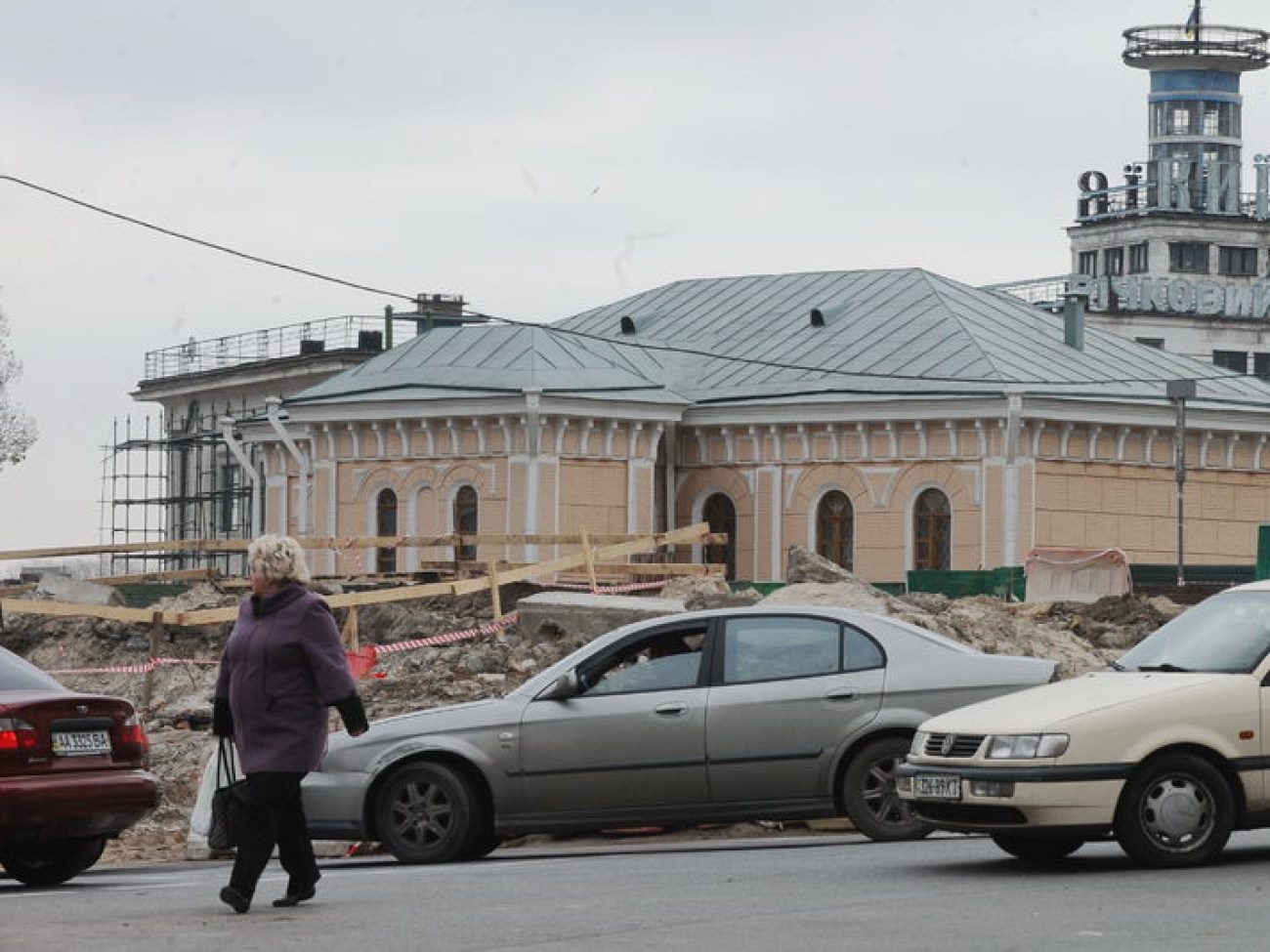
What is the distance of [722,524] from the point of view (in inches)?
2280

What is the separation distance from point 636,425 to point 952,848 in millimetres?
40644

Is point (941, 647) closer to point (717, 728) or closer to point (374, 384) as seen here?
point (717, 728)

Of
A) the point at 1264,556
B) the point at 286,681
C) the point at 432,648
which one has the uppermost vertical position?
the point at 1264,556

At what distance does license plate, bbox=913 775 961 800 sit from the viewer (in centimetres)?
1424

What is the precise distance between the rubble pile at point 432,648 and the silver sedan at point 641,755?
114 inches

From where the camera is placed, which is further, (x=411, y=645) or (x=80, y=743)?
(x=411, y=645)

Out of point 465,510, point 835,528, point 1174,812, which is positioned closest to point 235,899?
point 1174,812

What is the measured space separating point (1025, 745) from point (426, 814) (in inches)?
156

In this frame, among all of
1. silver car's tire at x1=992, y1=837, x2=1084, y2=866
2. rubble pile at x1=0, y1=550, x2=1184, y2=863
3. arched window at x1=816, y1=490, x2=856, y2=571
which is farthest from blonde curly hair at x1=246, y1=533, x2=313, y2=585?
arched window at x1=816, y1=490, x2=856, y2=571

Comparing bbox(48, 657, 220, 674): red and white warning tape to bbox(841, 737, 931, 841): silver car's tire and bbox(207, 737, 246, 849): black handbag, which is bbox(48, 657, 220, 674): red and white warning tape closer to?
bbox(841, 737, 931, 841): silver car's tire

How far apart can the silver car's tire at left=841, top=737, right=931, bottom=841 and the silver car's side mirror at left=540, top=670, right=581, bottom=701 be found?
1.66 meters

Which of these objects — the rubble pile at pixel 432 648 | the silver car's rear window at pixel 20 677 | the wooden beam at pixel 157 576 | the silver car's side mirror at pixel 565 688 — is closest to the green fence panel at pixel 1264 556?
the rubble pile at pixel 432 648

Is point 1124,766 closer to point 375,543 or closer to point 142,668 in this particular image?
point 142,668

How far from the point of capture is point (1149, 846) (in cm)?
1399
